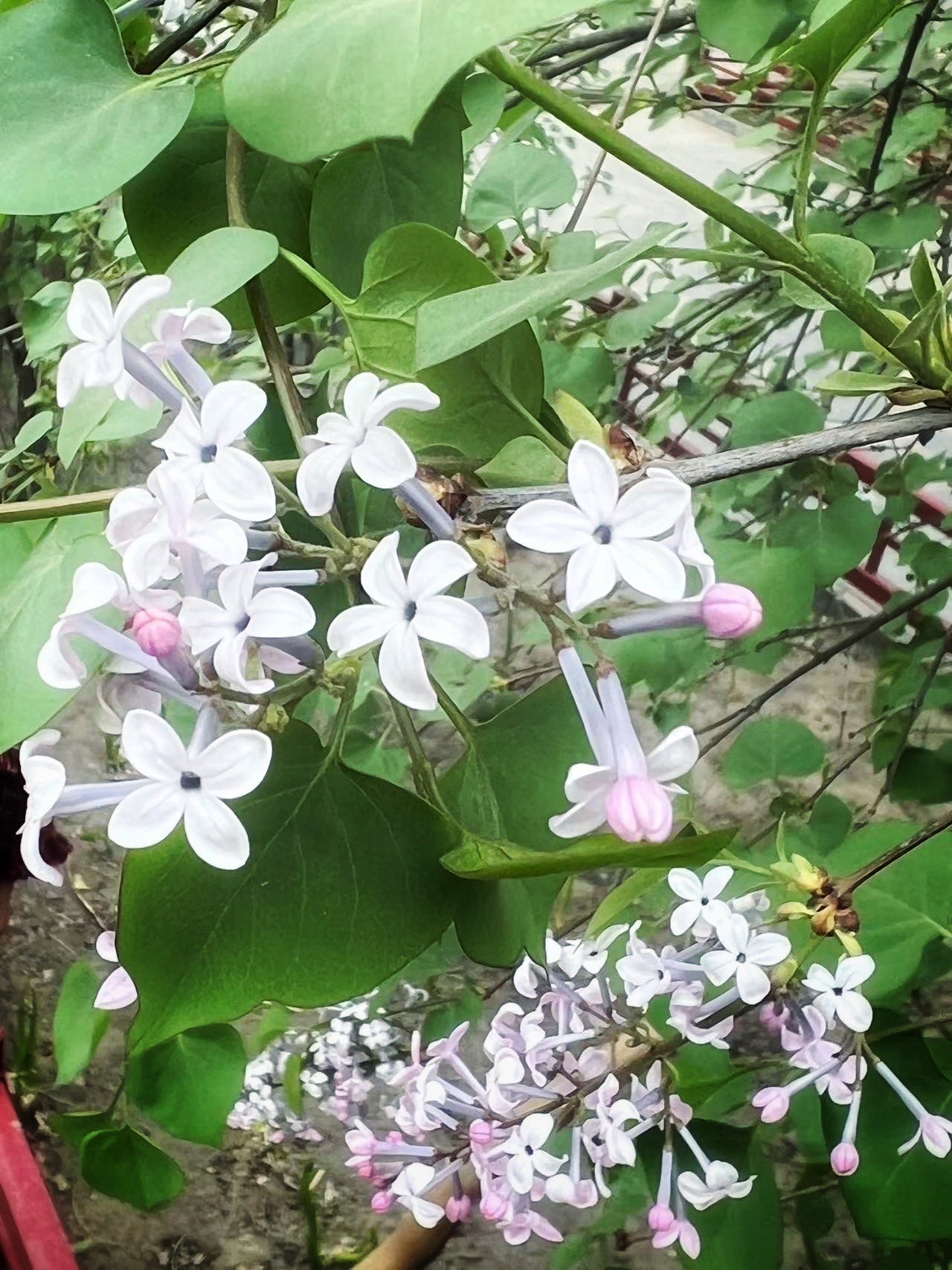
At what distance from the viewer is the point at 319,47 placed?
145mm

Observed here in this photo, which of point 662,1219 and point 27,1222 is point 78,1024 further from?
point 662,1219

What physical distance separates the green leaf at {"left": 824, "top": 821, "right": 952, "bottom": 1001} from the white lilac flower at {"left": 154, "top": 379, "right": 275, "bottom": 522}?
0.29 m

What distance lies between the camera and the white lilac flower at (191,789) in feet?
0.47

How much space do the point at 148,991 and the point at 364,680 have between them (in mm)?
262

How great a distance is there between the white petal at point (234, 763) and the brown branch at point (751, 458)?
0.06m

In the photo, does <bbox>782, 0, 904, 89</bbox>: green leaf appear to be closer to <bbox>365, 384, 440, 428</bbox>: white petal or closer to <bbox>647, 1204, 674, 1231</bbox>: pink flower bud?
<bbox>365, 384, 440, 428</bbox>: white petal

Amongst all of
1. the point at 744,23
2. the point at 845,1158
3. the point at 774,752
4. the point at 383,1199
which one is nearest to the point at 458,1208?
the point at 383,1199

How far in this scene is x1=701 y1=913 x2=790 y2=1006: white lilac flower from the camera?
10.2 inches

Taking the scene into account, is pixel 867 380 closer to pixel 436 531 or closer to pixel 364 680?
pixel 436 531

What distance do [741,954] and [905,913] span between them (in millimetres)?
125

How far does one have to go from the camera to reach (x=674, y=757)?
0.49 ft

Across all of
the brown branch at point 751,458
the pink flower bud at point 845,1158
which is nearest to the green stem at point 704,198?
the brown branch at point 751,458

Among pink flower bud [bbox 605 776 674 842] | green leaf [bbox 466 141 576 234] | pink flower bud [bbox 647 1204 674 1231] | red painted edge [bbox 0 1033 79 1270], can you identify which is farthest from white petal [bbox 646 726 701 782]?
red painted edge [bbox 0 1033 79 1270]

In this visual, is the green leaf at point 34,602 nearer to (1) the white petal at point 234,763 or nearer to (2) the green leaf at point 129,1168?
(1) the white petal at point 234,763
